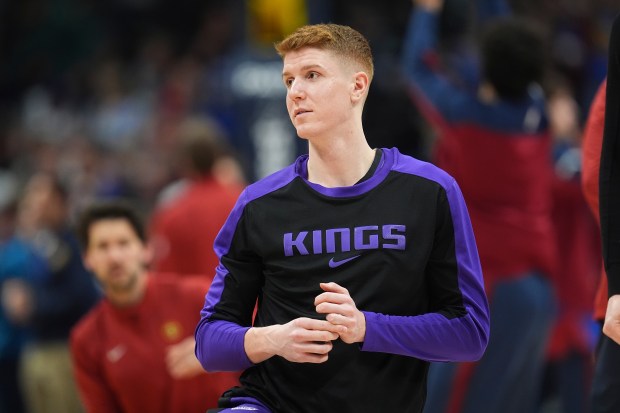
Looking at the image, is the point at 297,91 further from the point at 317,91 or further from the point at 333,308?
the point at 333,308

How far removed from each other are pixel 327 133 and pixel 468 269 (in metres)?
0.61

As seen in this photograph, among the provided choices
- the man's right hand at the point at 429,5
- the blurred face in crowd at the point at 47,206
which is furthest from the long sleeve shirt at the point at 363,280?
the blurred face in crowd at the point at 47,206

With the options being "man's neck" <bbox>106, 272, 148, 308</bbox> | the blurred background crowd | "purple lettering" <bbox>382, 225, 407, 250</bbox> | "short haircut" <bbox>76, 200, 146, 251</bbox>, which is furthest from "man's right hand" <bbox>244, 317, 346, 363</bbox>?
the blurred background crowd

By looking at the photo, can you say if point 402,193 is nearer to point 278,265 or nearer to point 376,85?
point 278,265

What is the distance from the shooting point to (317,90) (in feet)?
12.3

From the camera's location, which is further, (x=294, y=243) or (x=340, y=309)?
(x=294, y=243)

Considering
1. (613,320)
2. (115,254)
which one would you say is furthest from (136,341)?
(613,320)

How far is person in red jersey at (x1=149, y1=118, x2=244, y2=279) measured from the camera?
25.0ft

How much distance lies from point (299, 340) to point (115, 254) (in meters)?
2.41

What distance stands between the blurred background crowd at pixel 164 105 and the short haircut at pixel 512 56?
123 centimetres

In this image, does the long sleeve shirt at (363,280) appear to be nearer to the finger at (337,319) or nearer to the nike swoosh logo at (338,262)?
the nike swoosh logo at (338,262)

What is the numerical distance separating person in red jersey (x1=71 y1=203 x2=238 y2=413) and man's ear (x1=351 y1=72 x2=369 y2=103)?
6.03 ft

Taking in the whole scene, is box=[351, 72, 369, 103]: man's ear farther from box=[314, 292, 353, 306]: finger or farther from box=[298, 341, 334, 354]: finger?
box=[298, 341, 334, 354]: finger

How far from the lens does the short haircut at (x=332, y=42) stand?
3.76 meters
